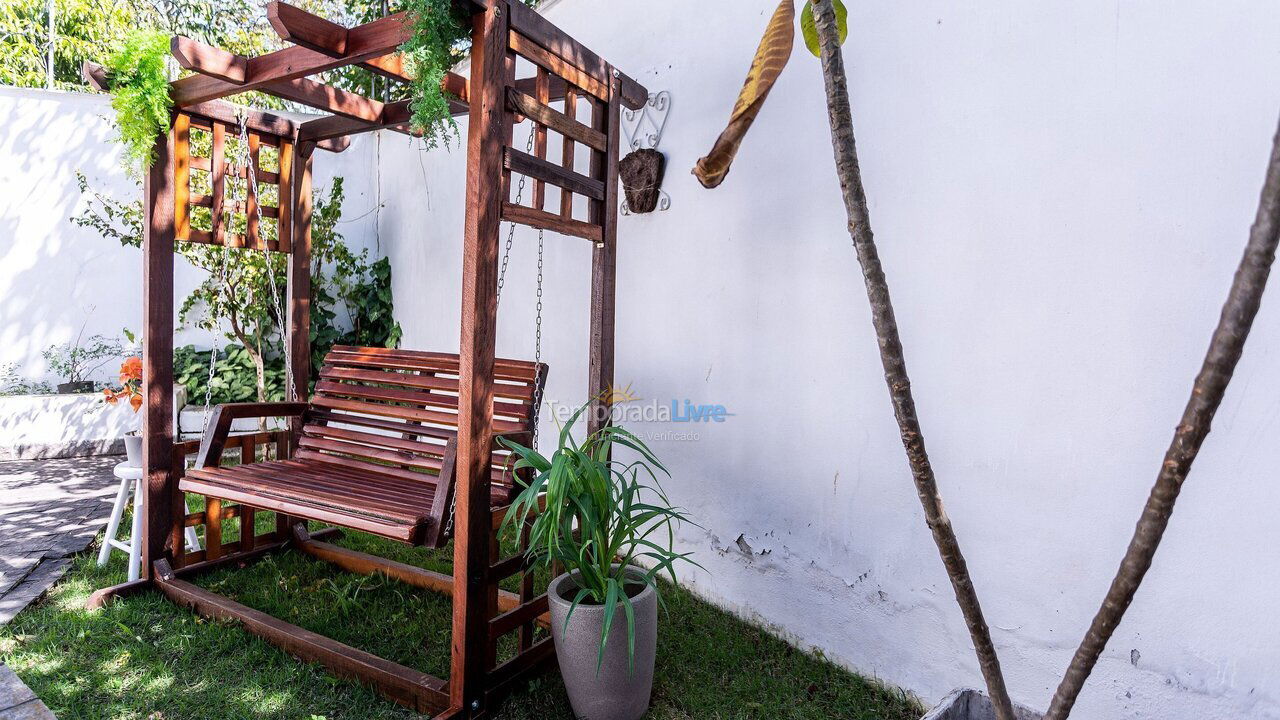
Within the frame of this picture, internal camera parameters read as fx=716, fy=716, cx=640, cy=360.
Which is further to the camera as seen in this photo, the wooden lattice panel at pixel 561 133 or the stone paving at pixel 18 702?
the wooden lattice panel at pixel 561 133

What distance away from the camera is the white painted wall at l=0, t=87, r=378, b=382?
18.1ft

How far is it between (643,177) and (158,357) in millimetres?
2180

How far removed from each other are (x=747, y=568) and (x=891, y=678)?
2.17ft

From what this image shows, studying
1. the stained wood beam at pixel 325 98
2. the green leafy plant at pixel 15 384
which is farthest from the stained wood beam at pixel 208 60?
the green leafy plant at pixel 15 384

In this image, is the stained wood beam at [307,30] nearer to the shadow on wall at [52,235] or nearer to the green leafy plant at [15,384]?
the shadow on wall at [52,235]

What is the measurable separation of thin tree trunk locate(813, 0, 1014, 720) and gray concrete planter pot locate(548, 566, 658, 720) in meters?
0.99

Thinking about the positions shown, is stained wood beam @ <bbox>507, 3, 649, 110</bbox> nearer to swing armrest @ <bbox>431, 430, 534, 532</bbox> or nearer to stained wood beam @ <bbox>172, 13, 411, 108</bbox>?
stained wood beam @ <bbox>172, 13, 411, 108</bbox>

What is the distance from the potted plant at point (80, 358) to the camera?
5.64 metres

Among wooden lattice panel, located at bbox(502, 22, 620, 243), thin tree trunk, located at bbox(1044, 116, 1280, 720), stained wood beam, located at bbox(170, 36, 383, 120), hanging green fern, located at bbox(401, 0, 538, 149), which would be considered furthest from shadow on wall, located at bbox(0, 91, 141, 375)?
thin tree trunk, located at bbox(1044, 116, 1280, 720)

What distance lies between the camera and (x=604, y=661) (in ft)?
6.58

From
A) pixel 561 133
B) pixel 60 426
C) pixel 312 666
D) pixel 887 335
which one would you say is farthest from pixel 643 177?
pixel 60 426

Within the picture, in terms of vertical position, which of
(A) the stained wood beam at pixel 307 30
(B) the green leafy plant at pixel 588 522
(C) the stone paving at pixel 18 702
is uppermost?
(A) the stained wood beam at pixel 307 30

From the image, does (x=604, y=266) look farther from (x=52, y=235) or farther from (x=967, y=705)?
(x=52, y=235)

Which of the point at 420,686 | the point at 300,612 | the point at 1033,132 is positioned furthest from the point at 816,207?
the point at 300,612
